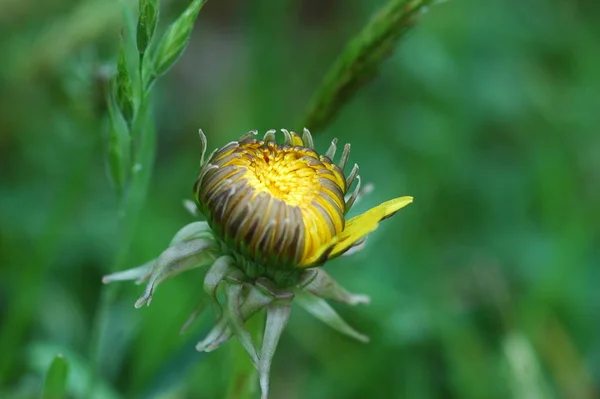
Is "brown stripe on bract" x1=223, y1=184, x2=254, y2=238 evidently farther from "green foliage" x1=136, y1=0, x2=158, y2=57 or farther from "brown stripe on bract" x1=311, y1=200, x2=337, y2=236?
"green foliage" x1=136, y1=0, x2=158, y2=57

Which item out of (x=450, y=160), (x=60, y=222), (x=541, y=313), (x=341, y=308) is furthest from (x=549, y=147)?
(x=60, y=222)

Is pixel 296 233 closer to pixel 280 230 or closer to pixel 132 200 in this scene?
pixel 280 230

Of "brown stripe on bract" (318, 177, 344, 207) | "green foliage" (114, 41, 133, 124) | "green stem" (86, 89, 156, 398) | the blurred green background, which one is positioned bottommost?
the blurred green background

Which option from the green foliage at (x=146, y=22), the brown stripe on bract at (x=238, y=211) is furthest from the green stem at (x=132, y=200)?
the brown stripe on bract at (x=238, y=211)

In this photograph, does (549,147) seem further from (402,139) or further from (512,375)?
(512,375)

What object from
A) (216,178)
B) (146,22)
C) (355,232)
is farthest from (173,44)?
(355,232)

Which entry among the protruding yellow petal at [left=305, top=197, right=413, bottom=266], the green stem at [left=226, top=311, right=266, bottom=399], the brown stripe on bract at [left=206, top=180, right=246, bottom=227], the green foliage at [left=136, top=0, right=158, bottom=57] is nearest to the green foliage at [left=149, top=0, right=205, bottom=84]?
the green foliage at [left=136, top=0, right=158, bottom=57]

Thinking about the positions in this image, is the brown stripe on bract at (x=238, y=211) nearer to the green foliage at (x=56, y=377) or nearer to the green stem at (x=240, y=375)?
the green stem at (x=240, y=375)
